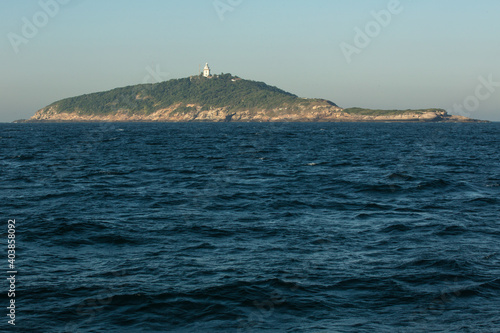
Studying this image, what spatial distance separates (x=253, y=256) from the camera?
15125 millimetres

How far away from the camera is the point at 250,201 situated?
24625mm

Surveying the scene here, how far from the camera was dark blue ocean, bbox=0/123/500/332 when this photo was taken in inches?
428

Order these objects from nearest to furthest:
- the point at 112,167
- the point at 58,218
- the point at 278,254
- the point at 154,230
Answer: the point at 278,254
the point at 154,230
the point at 58,218
the point at 112,167

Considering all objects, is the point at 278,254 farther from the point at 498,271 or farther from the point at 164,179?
the point at 164,179

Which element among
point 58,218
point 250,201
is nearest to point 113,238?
point 58,218

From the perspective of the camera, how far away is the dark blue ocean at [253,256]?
35.7 ft

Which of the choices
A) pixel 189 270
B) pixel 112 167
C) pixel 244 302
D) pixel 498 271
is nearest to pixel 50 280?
pixel 189 270

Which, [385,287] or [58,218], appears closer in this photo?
[385,287]

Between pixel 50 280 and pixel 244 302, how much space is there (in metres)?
5.42

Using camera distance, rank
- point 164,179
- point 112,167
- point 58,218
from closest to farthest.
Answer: point 58,218 < point 164,179 < point 112,167

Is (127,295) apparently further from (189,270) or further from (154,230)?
(154,230)

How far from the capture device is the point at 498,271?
44.8ft

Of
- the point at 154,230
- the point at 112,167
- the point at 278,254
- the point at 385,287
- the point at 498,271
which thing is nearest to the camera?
the point at 385,287

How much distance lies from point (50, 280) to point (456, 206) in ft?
62.0
